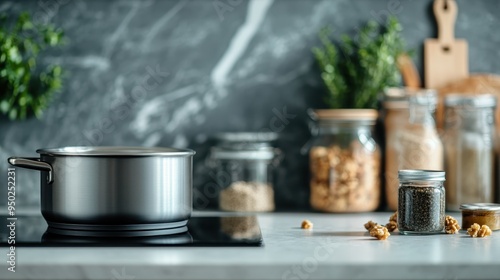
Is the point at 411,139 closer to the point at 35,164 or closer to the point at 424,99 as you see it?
the point at 424,99

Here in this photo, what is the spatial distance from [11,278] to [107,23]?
90cm

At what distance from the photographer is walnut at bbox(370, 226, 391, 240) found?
4.02 feet

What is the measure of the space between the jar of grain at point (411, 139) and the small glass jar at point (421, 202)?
1.12 ft

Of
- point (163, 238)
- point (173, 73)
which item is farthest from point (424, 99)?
point (163, 238)

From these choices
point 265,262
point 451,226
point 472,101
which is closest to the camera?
point 265,262

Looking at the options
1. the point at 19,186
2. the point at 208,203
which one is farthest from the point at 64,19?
the point at 208,203

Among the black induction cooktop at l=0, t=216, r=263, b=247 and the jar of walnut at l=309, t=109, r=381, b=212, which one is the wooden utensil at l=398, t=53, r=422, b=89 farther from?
the black induction cooktop at l=0, t=216, r=263, b=247

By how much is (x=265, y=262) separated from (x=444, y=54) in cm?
97

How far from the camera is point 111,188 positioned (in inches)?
47.4

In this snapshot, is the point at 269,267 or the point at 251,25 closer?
the point at 269,267

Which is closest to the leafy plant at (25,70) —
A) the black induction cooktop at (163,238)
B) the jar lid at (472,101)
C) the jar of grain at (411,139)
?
the black induction cooktop at (163,238)

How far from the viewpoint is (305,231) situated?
134cm

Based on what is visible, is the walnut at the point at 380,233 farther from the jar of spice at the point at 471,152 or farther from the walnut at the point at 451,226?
the jar of spice at the point at 471,152

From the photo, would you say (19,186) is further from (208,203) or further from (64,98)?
(208,203)
